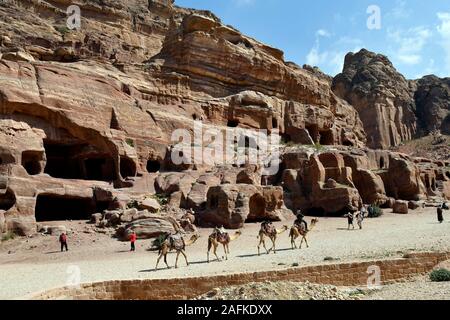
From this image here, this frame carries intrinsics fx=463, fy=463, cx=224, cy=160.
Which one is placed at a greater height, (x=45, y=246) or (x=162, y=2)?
(x=162, y=2)

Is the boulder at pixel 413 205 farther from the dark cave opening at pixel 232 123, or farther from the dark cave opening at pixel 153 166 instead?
the dark cave opening at pixel 153 166

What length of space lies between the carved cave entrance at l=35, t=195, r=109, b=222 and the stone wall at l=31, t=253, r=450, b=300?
1788 cm

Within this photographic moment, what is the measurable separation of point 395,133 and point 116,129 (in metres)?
79.6

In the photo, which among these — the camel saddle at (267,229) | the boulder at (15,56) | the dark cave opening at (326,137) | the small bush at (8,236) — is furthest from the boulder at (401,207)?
the boulder at (15,56)

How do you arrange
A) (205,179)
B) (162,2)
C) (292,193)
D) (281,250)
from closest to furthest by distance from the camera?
(281,250) → (205,179) → (292,193) → (162,2)

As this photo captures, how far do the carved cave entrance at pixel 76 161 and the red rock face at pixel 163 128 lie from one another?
0.28 feet

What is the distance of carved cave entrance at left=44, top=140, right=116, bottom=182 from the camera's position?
34.9 m

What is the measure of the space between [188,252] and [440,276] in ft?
42.5

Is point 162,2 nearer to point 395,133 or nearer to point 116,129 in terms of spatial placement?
point 395,133

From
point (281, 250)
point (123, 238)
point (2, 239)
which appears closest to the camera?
point (281, 250)

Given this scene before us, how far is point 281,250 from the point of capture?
2278 cm

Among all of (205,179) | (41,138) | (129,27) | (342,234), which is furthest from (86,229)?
(129,27)

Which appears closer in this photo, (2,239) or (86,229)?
(2,239)

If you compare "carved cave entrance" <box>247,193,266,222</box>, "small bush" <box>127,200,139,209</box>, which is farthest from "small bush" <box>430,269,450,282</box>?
"small bush" <box>127,200,139,209</box>
